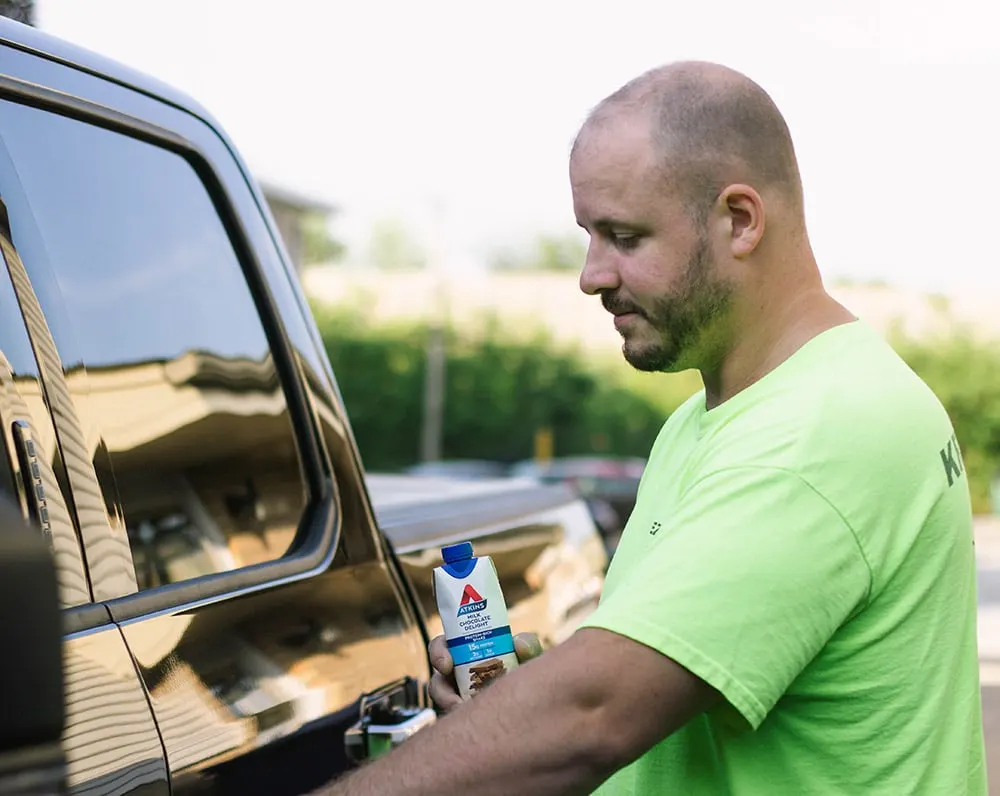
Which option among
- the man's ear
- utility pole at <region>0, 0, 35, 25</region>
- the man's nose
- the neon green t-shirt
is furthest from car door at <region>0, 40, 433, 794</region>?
the man's ear

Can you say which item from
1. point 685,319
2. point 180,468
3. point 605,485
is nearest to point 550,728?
point 685,319

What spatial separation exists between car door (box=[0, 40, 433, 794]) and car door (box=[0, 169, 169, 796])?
24 mm

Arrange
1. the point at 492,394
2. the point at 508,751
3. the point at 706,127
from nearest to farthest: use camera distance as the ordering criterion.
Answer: the point at 508,751 → the point at 706,127 → the point at 492,394

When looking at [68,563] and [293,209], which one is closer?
[68,563]

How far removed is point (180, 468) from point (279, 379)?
0.39m

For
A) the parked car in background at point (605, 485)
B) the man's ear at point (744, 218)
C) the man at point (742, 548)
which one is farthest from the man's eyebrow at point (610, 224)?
the parked car in background at point (605, 485)

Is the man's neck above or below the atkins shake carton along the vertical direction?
above

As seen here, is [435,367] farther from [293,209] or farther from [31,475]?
[31,475]

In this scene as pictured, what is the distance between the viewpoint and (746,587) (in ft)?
4.95

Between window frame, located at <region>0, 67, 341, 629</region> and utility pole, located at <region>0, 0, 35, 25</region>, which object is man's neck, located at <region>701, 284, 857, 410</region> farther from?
→ utility pole, located at <region>0, 0, 35, 25</region>

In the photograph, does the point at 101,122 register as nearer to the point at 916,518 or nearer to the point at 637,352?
the point at 637,352

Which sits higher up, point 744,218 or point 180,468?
point 744,218

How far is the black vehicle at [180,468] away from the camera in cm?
172

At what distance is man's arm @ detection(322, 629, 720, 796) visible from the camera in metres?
1.48
